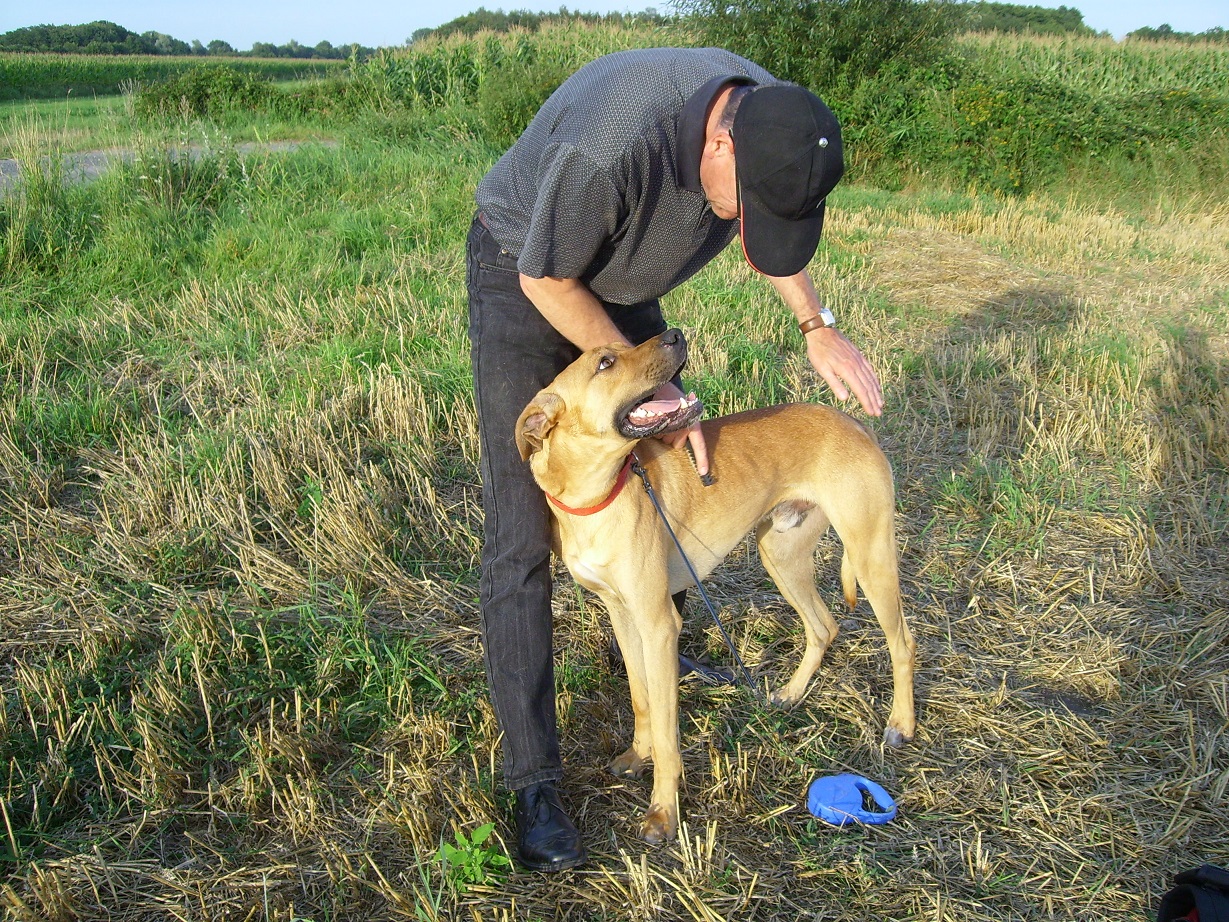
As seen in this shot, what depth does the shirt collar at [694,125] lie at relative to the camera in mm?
2990

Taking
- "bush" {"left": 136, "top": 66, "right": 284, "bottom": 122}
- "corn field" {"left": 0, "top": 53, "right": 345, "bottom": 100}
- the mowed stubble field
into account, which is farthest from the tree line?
the mowed stubble field

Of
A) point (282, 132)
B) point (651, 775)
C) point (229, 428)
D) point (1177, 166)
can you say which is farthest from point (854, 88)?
point (651, 775)

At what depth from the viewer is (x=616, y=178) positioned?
9.67 feet

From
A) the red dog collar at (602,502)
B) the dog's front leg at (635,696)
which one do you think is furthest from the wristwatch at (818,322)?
the dog's front leg at (635,696)

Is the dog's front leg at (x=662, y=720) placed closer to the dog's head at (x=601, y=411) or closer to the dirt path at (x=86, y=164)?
the dog's head at (x=601, y=411)

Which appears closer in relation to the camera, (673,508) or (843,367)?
(843,367)

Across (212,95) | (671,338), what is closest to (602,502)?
(671,338)

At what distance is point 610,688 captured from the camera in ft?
13.6

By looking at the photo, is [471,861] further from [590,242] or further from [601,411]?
[590,242]

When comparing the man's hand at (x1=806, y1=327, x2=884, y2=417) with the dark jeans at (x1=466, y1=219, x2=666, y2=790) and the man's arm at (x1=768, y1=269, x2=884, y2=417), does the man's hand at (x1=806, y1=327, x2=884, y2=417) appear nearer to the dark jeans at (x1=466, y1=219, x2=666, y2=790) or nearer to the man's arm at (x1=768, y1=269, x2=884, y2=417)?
the man's arm at (x1=768, y1=269, x2=884, y2=417)

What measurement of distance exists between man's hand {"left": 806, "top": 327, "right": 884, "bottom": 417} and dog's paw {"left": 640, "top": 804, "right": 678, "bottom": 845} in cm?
168

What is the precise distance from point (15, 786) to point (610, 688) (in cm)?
235

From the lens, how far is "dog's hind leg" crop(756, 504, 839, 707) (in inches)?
166

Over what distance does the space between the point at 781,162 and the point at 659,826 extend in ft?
7.74
